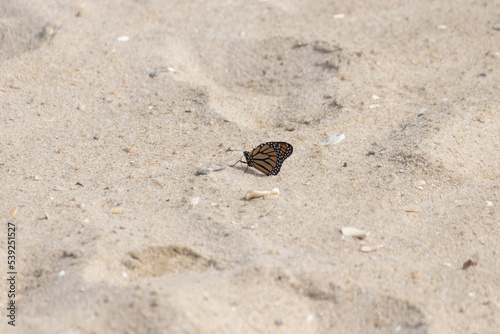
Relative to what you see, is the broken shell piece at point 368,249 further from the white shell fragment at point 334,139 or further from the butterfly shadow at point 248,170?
the white shell fragment at point 334,139

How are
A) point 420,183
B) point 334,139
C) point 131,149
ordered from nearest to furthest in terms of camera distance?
1. point 420,183
2. point 131,149
3. point 334,139

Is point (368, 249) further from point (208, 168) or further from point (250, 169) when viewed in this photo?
point (208, 168)

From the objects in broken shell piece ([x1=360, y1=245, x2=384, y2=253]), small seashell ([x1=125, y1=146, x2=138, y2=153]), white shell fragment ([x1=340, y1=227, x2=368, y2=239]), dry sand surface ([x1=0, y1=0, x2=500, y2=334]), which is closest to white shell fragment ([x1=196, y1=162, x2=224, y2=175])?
dry sand surface ([x1=0, y1=0, x2=500, y2=334])

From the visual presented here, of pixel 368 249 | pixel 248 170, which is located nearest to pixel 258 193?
pixel 248 170

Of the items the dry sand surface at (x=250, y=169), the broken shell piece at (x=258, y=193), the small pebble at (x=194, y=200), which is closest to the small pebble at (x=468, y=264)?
the dry sand surface at (x=250, y=169)

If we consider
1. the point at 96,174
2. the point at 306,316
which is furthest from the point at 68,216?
the point at 306,316

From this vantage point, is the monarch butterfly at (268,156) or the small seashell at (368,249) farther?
the monarch butterfly at (268,156)
